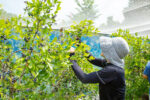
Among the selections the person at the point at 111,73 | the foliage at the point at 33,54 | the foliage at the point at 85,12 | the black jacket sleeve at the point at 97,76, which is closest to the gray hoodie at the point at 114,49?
the person at the point at 111,73

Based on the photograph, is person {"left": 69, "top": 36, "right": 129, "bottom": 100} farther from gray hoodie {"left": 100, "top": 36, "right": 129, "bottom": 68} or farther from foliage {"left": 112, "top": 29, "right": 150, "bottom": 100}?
foliage {"left": 112, "top": 29, "right": 150, "bottom": 100}

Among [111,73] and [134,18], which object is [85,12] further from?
[111,73]

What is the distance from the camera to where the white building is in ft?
17.3

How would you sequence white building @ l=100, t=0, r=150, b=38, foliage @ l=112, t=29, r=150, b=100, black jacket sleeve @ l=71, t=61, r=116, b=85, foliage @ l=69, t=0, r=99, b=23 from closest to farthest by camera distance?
black jacket sleeve @ l=71, t=61, r=116, b=85
foliage @ l=112, t=29, r=150, b=100
foliage @ l=69, t=0, r=99, b=23
white building @ l=100, t=0, r=150, b=38

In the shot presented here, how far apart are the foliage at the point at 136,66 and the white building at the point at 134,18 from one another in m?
1.65

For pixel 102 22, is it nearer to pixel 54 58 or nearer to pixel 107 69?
pixel 107 69

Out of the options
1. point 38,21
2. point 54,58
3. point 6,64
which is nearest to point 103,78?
point 54,58

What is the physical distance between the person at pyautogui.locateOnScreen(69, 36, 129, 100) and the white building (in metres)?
3.69

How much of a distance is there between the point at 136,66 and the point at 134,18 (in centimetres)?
240

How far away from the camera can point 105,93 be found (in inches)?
74.2

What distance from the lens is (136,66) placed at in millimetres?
Result: 3934

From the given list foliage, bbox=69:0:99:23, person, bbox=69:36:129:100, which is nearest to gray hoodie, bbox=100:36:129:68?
person, bbox=69:36:129:100

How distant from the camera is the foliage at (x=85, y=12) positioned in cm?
440

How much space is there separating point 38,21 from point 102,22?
4.04 metres
